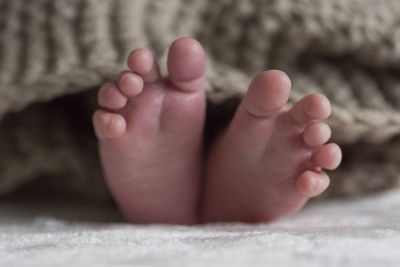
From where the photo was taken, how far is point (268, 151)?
0.47 meters

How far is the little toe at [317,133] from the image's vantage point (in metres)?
0.44

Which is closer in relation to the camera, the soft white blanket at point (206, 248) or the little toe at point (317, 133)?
the soft white blanket at point (206, 248)

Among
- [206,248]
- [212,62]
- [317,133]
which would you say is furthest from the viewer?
[212,62]

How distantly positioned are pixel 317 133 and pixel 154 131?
0.15 m

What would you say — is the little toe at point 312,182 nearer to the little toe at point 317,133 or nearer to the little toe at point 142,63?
the little toe at point 317,133

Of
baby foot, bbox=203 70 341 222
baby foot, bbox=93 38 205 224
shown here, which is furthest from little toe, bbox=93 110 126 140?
baby foot, bbox=203 70 341 222

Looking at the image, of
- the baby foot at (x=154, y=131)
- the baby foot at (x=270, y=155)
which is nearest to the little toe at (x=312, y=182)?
the baby foot at (x=270, y=155)

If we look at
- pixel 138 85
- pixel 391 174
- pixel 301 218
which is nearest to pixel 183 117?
pixel 138 85

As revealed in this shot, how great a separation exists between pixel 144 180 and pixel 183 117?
0.08 m

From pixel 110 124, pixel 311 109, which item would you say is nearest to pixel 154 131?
pixel 110 124

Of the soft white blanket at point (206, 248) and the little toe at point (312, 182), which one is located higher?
the little toe at point (312, 182)

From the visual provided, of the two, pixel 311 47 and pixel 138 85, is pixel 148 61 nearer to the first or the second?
pixel 138 85

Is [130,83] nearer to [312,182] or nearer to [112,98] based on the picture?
[112,98]

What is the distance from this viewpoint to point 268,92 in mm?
437
